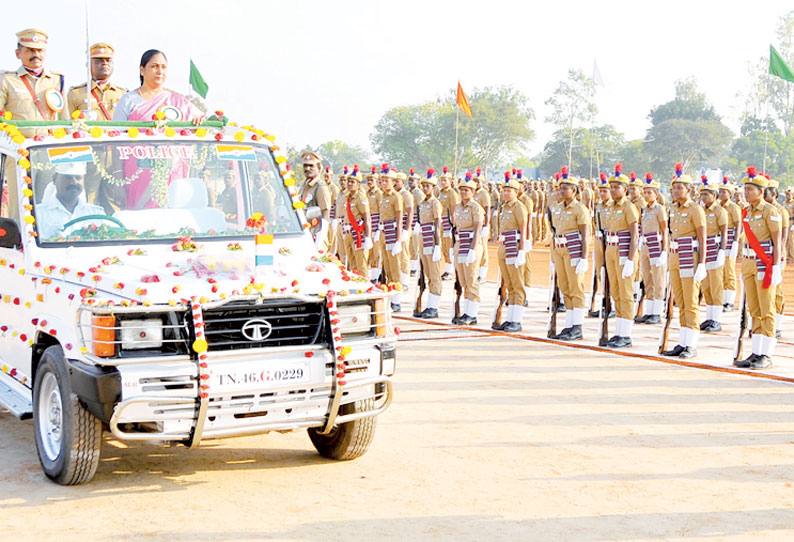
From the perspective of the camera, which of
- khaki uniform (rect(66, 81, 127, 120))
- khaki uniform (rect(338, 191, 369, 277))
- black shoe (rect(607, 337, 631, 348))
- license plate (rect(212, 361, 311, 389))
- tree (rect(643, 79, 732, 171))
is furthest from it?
tree (rect(643, 79, 732, 171))

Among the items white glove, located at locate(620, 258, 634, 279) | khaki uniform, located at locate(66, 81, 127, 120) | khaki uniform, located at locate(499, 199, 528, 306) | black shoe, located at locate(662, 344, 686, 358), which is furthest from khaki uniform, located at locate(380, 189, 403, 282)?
khaki uniform, located at locate(66, 81, 127, 120)

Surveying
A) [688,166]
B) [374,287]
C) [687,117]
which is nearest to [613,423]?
[374,287]

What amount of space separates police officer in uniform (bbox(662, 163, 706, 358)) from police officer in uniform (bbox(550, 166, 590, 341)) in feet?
3.51

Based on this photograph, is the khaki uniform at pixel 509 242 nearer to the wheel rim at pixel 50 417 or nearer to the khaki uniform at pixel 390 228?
the khaki uniform at pixel 390 228

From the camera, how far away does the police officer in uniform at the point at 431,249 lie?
14992 millimetres

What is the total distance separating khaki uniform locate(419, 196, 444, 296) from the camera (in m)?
15.1

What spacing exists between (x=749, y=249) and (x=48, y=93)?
701 cm

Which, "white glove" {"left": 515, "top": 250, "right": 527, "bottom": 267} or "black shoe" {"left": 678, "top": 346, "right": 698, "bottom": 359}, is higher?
"white glove" {"left": 515, "top": 250, "right": 527, "bottom": 267}

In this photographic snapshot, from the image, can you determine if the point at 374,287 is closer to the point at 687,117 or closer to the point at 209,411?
the point at 209,411

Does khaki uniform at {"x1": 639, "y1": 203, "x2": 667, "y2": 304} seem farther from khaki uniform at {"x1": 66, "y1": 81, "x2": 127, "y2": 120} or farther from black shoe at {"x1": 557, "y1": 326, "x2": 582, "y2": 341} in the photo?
khaki uniform at {"x1": 66, "y1": 81, "x2": 127, "y2": 120}

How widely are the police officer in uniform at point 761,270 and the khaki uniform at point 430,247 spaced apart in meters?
5.34

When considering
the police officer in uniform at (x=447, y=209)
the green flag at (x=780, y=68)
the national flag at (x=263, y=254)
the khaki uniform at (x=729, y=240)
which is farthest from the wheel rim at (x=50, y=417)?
the police officer in uniform at (x=447, y=209)

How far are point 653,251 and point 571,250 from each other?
2.08 metres

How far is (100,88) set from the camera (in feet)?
30.1
